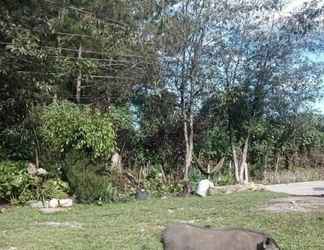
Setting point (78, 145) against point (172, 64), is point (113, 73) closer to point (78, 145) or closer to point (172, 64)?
point (172, 64)

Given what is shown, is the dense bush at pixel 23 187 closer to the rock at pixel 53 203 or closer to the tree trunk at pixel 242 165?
the rock at pixel 53 203

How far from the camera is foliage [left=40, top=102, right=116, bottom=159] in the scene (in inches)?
479

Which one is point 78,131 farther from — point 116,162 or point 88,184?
point 116,162

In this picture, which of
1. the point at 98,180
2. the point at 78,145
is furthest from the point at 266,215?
the point at 78,145

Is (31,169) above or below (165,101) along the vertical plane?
below

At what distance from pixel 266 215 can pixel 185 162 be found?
6.33 meters

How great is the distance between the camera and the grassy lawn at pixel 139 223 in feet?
22.1

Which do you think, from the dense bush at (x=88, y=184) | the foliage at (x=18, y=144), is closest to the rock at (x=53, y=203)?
the dense bush at (x=88, y=184)

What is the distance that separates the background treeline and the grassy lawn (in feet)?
6.13

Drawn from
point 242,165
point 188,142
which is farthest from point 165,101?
point 242,165

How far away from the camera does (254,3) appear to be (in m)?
15.1

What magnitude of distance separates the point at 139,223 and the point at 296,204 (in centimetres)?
385

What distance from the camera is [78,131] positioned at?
12.2 metres

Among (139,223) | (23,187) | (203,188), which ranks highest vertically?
(23,187)
